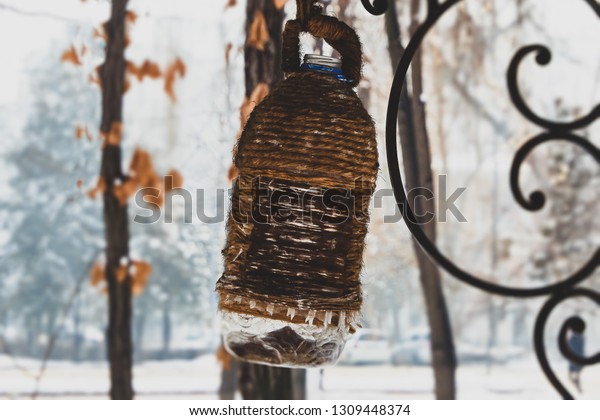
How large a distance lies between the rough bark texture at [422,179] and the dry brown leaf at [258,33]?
0.23m

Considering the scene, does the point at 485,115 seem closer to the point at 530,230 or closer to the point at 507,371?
the point at 530,230

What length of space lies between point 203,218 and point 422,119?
523mm

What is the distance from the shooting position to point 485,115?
9.82 ft

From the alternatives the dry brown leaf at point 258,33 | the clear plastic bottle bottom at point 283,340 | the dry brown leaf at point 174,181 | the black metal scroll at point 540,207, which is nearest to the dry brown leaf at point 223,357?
the dry brown leaf at point 174,181

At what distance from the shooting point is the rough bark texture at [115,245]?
1658 mm

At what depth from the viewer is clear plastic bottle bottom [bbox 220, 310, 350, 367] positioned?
51 cm

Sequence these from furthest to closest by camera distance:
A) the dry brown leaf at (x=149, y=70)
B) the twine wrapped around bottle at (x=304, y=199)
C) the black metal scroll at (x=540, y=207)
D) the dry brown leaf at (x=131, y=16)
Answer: the dry brown leaf at (x=149, y=70) → the dry brown leaf at (x=131, y=16) → the black metal scroll at (x=540, y=207) → the twine wrapped around bottle at (x=304, y=199)

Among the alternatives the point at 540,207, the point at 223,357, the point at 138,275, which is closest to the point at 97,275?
the point at 138,275

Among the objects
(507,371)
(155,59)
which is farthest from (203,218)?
(507,371)

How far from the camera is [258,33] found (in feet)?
4.09

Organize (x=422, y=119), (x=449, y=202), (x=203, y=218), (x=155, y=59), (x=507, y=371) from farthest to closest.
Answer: (x=507, y=371), (x=155, y=59), (x=422, y=119), (x=203, y=218), (x=449, y=202)

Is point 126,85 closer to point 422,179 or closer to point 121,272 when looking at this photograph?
point 121,272

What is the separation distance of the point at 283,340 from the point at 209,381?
7.14ft

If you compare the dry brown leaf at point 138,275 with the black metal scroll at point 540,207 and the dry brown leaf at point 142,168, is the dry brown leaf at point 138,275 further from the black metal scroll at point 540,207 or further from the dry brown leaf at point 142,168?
the black metal scroll at point 540,207
